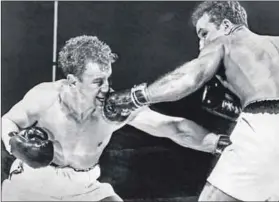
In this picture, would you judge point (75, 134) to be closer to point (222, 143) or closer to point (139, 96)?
point (139, 96)

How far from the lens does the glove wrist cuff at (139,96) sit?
145 centimetres

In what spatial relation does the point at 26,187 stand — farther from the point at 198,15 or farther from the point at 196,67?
the point at 198,15

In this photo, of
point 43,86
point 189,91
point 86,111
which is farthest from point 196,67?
point 43,86

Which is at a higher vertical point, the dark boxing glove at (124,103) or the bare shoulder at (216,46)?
the bare shoulder at (216,46)

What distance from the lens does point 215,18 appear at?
4.84 ft

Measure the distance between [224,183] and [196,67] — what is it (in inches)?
13.4

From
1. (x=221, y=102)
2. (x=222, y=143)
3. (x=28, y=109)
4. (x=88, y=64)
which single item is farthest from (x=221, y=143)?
(x=28, y=109)

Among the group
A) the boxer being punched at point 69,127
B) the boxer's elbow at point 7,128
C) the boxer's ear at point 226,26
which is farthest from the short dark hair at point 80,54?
the boxer's ear at point 226,26

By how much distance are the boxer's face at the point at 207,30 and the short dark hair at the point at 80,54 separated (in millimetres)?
257

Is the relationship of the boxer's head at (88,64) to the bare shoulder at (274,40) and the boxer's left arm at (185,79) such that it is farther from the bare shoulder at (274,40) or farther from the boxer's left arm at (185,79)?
the bare shoulder at (274,40)

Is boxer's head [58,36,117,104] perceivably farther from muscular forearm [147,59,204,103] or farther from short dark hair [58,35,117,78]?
muscular forearm [147,59,204,103]

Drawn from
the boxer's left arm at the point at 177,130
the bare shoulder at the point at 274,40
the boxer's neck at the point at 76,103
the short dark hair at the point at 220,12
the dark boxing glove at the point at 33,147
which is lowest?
the dark boxing glove at the point at 33,147

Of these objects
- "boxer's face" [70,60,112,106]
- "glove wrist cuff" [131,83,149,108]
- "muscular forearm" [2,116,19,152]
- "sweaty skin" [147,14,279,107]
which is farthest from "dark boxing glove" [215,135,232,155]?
"muscular forearm" [2,116,19,152]

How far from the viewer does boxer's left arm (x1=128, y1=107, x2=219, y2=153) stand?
1.46 m
